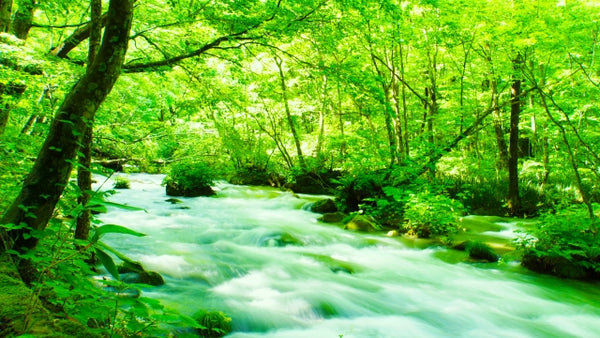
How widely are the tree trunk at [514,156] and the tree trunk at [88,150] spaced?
437 inches

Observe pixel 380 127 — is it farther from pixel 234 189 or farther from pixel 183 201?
pixel 183 201

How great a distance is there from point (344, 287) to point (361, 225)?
13.3ft

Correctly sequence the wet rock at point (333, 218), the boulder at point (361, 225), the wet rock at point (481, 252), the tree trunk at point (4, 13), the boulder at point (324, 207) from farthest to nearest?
1. the boulder at point (324, 207)
2. the wet rock at point (333, 218)
3. the boulder at point (361, 225)
4. the wet rock at point (481, 252)
5. the tree trunk at point (4, 13)

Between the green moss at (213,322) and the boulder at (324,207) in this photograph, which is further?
the boulder at (324,207)

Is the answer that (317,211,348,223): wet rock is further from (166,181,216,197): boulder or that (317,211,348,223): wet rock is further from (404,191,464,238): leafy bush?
(166,181,216,197): boulder

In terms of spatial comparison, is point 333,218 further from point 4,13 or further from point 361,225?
point 4,13

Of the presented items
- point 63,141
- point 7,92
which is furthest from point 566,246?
point 7,92

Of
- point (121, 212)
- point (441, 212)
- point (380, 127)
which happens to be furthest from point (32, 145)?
point (380, 127)

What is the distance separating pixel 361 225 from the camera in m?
9.56

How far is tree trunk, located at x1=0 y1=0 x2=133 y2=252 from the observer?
1.99 metres

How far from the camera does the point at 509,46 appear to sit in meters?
9.95

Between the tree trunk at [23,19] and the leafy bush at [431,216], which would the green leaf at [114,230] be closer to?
the tree trunk at [23,19]

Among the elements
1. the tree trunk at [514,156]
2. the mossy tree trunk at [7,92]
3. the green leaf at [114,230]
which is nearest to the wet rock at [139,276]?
the mossy tree trunk at [7,92]

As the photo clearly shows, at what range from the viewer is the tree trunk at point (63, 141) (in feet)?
6.53
